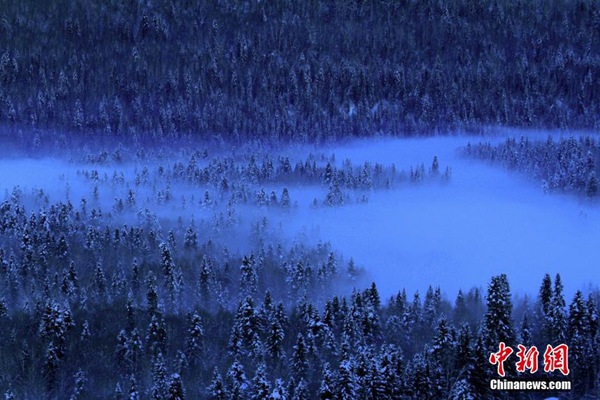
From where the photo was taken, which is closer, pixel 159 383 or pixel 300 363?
pixel 159 383

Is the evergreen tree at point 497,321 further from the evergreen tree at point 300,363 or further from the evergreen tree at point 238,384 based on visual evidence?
the evergreen tree at point 238,384

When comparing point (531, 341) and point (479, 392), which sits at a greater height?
point (479, 392)

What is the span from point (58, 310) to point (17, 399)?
2764 cm

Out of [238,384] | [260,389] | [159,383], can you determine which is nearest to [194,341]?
[159,383]

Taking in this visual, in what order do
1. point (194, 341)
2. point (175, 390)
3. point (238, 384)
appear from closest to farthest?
point (175, 390)
point (238, 384)
point (194, 341)

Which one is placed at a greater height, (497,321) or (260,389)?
(497,321)

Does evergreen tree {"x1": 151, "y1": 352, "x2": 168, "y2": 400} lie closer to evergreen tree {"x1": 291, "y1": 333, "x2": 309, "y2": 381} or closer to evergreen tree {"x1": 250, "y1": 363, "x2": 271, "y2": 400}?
evergreen tree {"x1": 250, "y1": 363, "x2": 271, "y2": 400}

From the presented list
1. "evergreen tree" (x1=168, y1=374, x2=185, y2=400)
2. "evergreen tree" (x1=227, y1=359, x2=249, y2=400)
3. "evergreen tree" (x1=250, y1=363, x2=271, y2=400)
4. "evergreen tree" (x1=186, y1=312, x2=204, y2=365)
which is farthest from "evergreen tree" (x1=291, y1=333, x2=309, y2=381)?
"evergreen tree" (x1=186, y1=312, x2=204, y2=365)

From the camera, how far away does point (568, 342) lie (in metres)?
136

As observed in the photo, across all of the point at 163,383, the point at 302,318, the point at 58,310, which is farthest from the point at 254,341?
the point at 58,310

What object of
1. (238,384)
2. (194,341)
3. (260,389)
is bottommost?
(194,341)

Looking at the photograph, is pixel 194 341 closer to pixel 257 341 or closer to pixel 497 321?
pixel 257 341

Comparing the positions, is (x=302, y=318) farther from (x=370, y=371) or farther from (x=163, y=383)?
(x=370, y=371)

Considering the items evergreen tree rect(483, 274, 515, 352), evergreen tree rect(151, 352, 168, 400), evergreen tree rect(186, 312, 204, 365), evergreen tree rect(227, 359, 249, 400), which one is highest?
evergreen tree rect(483, 274, 515, 352)
